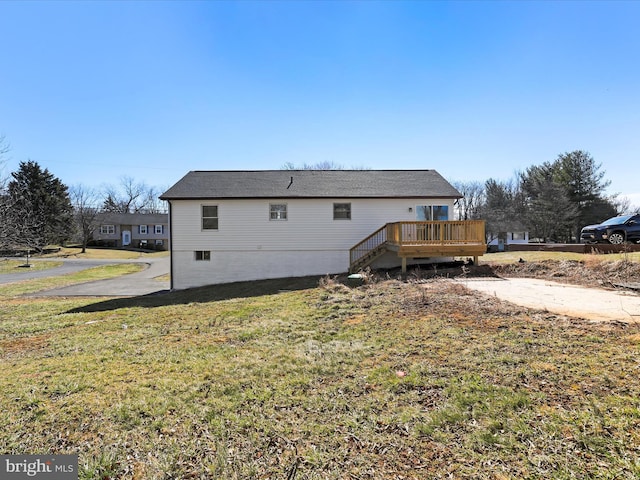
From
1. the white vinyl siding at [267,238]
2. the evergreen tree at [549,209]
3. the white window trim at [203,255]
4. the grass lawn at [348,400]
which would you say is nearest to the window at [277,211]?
the white vinyl siding at [267,238]

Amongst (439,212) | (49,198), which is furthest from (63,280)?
(49,198)

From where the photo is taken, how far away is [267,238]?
50.3 ft

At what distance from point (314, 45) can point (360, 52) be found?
5.51 ft

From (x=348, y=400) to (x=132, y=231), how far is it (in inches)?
2242

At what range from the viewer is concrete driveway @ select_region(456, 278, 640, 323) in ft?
17.2

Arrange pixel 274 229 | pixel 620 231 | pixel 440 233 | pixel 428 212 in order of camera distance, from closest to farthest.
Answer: pixel 440 233 → pixel 620 231 → pixel 428 212 → pixel 274 229

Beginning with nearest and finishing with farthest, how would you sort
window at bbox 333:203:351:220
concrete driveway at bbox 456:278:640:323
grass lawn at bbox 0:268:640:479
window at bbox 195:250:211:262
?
grass lawn at bbox 0:268:640:479, concrete driveway at bbox 456:278:640:323, window at bbox 333:203:351:220, window at bbox 195:250:211:262

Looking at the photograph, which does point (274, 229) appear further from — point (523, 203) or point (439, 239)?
point (523, 203)

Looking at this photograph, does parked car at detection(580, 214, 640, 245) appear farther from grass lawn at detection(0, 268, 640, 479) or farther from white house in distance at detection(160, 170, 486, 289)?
grass lawn at detection(0, 268, 640, 479)

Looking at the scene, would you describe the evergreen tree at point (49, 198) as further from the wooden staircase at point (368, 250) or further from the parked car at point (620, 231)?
the parked car at point (620, 231)

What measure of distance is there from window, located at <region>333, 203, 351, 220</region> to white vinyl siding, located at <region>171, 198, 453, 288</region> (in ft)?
0.55

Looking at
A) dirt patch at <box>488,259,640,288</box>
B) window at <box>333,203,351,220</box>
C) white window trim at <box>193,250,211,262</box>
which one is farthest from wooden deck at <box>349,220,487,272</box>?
white window trim at <box>193,250,211,262</box>

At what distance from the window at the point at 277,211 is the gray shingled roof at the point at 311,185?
0.50 m

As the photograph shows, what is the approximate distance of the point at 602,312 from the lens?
17.5 feet
